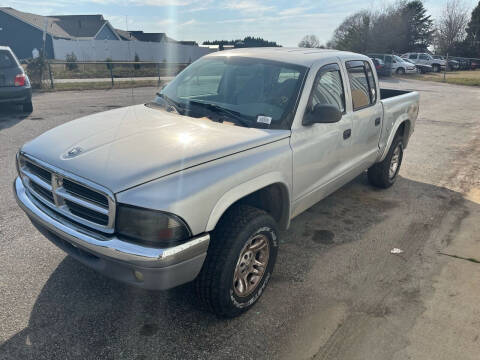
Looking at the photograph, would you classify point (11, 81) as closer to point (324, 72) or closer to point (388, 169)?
point (324, 72)

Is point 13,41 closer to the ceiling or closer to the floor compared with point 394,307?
closer to the ceiling

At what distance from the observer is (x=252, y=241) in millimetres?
2742

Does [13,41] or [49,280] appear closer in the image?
[49,280]

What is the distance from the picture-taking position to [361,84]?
4270mm

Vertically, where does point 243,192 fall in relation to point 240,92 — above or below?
below

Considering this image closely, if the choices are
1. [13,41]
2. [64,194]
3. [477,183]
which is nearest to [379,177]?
[477,183]

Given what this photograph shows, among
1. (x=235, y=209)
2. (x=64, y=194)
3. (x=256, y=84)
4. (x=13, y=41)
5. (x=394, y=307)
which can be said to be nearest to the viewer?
(x=64, y=194)

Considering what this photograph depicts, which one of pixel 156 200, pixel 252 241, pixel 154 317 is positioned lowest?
pixel 154 317

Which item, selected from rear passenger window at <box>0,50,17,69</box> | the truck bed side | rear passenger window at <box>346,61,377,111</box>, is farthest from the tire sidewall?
rear passenger window at <box>0,50,17,69</box>

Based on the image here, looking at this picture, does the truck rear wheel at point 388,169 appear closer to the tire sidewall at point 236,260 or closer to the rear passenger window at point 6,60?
the tire sidewall at point 236,260

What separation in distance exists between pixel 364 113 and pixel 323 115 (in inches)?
50.1

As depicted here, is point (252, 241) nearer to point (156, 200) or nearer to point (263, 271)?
point (263, 271)

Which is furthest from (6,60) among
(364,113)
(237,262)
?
(237,262)

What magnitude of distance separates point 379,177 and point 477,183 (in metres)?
1.74
